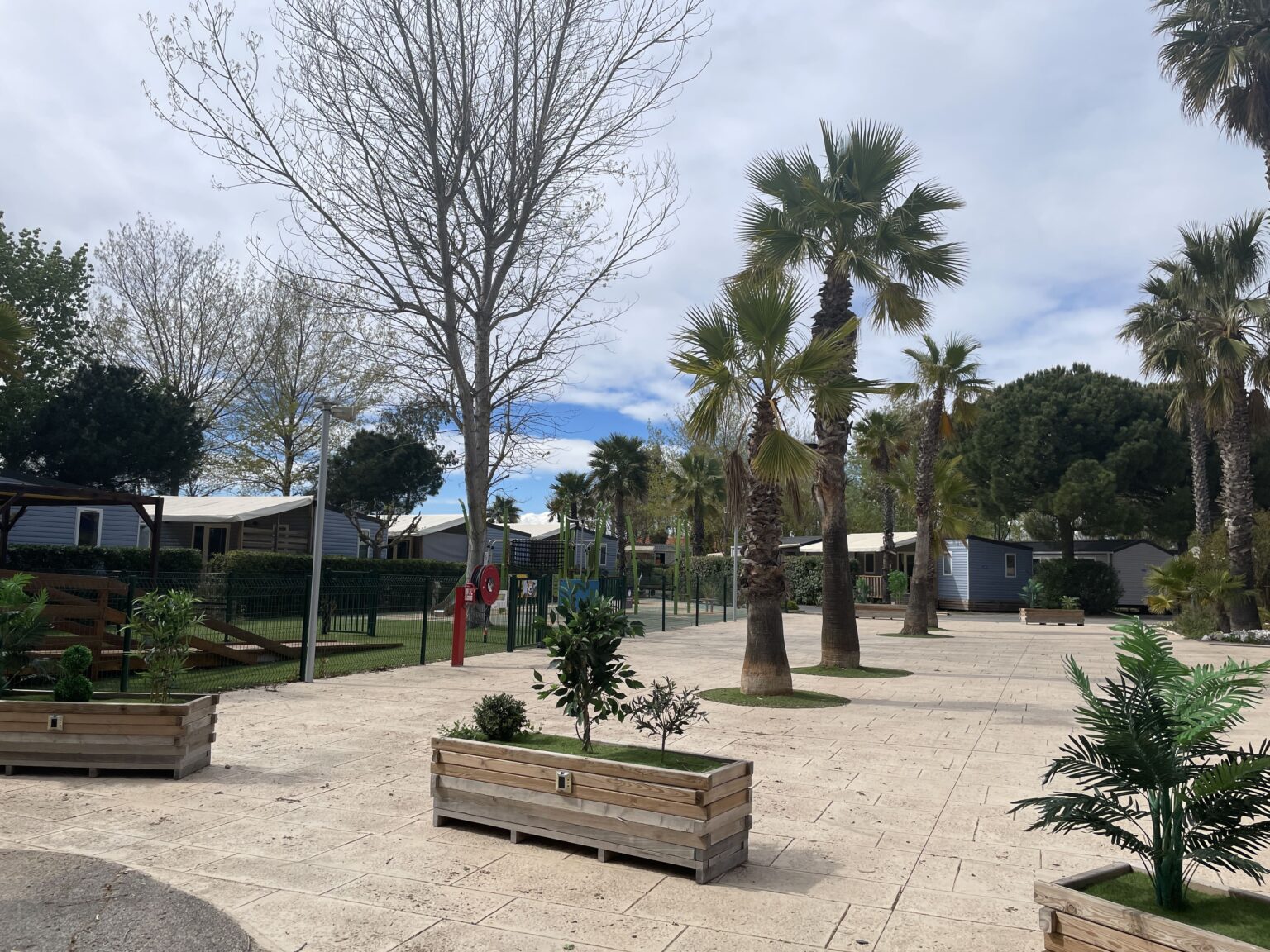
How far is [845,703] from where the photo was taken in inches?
469

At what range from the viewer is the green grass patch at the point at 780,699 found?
38.1ft

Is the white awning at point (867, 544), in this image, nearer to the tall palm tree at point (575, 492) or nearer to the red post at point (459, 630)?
the tall palm tree at point (575, 492)

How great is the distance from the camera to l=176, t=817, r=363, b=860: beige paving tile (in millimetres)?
5293

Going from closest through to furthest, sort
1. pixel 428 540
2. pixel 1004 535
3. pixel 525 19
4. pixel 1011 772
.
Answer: pixel 1011 772 < pixel 525 19 < pixel 428 540 < pixel 1004 535

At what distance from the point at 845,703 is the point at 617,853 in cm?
731

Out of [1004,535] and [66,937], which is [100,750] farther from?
[1004,535]

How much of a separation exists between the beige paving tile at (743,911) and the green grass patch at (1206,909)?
1.28 metres

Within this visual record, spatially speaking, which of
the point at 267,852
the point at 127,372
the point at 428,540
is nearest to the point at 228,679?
the point at 267,852

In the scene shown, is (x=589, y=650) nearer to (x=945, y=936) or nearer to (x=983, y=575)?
(x=945, y=936)

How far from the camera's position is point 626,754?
18.7 ft

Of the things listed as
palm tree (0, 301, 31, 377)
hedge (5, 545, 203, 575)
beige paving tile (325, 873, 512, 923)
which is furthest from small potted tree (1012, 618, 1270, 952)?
hedge (5, 545, 203, 575)

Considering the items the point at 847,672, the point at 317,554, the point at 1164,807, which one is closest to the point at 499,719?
the point at 1164,807

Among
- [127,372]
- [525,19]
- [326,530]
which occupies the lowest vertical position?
[326,530]

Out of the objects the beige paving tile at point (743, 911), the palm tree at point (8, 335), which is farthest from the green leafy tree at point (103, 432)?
the beige paving tile at point (743, 911)
